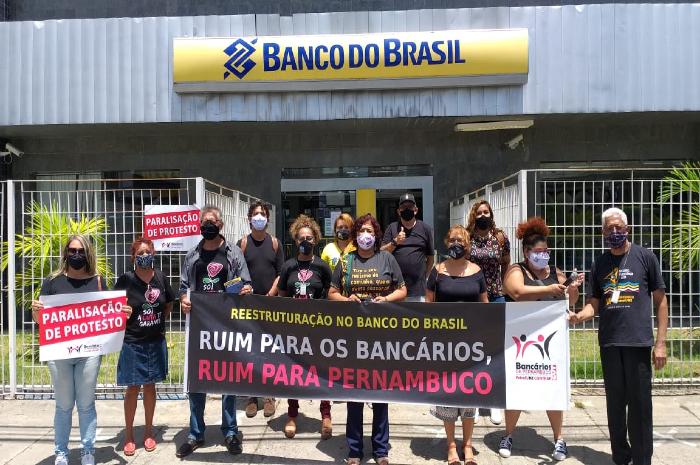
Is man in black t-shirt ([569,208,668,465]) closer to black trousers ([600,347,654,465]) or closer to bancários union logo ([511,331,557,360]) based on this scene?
black trousers ([600,347,654,465])

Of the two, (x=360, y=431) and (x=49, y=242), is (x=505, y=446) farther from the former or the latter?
(x=49, y=242)

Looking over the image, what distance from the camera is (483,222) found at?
479cm

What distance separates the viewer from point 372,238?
420cm

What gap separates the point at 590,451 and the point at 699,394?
7.73 ft

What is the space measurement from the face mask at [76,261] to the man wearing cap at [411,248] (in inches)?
104

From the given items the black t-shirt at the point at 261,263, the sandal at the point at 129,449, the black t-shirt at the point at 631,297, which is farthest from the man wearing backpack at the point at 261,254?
the black t-shirt at the point at 631,297

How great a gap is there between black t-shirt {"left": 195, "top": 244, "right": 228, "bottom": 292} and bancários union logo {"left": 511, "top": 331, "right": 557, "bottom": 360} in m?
2.50

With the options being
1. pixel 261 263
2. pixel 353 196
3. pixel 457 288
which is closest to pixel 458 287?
pixel 457 288

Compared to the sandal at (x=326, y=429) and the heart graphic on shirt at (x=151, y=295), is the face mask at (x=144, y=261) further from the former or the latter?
the sandal at (x=326, y=429)

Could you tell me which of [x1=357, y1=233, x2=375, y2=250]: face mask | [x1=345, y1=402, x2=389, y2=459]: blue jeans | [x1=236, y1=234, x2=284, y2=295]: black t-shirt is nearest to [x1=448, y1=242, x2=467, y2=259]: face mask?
[x1=357, y1=233, x2=375, y2=250]: face mask

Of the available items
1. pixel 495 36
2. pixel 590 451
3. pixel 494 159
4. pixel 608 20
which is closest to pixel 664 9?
pixel 608 20

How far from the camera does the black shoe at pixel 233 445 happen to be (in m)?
4.39

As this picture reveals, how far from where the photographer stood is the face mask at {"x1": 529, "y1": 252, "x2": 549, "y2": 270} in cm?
411

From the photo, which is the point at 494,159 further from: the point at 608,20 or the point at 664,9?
the point at 664,9
